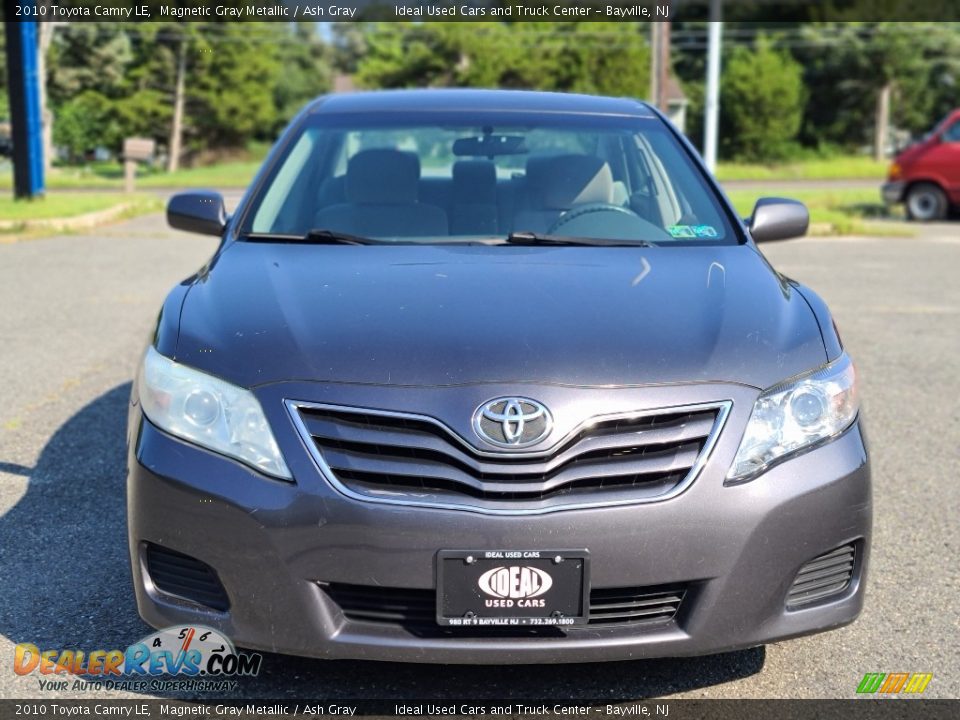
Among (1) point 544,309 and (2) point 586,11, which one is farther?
(2) point 586,11

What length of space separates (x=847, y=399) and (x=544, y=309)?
0.77 meters

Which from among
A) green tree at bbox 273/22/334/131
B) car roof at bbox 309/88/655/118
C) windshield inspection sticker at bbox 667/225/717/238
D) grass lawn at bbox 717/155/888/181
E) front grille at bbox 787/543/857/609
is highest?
car roof at bbox 309/88/655/118

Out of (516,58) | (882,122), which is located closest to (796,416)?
(516,58)

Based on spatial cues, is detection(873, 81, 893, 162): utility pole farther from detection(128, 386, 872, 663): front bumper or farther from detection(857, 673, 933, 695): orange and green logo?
detection(128, 386, 872, 663): front bumper

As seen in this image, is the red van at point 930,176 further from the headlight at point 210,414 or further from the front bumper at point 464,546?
the headlight at point 210,414

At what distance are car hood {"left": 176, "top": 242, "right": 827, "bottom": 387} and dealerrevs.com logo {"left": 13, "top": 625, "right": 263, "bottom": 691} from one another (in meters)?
0.68

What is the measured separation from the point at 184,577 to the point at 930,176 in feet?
60.9

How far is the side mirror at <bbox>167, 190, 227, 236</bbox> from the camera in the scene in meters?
4.21

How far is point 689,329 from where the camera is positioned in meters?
2.92

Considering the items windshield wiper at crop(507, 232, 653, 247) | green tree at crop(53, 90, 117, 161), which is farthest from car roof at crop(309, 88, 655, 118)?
green tree at crop(53, 90, 117, 161)

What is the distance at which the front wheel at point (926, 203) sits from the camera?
62.8 feet

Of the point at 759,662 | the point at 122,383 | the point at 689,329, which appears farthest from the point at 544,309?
the point at 122,383

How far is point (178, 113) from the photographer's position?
55.3 meters

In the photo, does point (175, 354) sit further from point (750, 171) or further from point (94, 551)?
point (750, 171)
